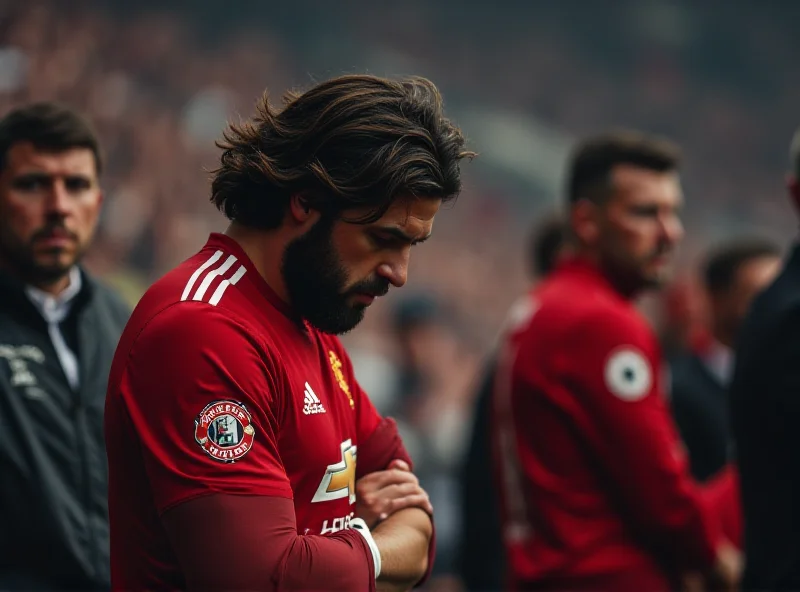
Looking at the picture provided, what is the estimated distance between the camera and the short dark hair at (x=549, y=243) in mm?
5703

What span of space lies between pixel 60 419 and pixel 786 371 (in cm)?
197

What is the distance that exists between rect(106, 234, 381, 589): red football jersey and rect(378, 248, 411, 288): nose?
22cm

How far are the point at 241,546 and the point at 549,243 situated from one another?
4022 millimetres

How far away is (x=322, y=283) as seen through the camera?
2.21 metres

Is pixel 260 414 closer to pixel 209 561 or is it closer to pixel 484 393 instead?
pixel 209 561

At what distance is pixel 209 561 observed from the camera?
1.90 m

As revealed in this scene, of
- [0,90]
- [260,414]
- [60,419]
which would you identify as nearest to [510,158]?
[0,90]

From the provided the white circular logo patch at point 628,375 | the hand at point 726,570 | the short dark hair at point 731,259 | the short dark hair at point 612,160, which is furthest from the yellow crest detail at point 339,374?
the short dark hair at point 731,259

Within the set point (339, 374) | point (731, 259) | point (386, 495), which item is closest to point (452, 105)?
point (731, 259)

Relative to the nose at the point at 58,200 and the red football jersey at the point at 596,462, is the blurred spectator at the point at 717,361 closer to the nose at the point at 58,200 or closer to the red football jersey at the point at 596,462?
the red football jersey at the point at 596,462

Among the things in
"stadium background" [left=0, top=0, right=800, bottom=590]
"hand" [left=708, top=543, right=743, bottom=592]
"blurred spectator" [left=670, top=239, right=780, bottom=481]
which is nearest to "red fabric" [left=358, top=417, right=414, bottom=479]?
"hand" [left=708, top=543, right=743, bottom=592]

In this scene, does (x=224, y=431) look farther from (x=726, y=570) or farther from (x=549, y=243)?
(x=549, y=243)

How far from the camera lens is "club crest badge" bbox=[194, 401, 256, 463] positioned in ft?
6.42

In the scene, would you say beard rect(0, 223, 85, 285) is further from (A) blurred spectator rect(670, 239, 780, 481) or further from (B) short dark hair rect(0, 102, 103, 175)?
(A) blurred spectator rect(670, 239, 780, 481)
